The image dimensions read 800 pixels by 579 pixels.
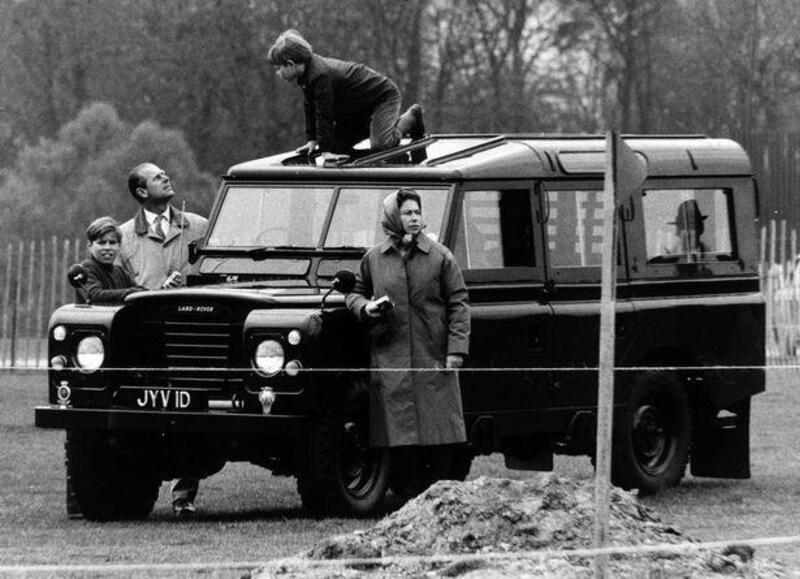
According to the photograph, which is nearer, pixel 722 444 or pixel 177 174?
pixel 722 444

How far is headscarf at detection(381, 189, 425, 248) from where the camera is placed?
1404cm

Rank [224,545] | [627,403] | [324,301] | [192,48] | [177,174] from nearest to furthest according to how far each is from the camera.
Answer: [224,545] < [324,301] < [627,403] < [177,174] < [192,48]

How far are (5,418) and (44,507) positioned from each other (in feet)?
30.2

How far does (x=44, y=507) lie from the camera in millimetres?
15188

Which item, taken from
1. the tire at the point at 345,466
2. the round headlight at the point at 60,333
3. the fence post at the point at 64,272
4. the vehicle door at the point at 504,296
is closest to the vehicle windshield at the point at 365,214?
the vehicle door at the point at 504,296

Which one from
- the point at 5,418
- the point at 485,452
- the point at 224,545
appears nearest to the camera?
the point at 224,545

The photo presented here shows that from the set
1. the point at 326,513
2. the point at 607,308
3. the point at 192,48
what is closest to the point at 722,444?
the point at 326,513

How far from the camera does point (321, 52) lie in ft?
156

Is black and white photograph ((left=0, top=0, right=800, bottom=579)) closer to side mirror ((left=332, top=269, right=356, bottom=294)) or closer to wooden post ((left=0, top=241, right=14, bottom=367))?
side mirror ((left=332, top=269, right=356, bottom=294))

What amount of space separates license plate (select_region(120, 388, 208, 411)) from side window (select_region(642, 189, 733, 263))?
378 cm

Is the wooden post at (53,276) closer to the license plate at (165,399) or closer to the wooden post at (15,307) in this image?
the wooden post at (15,307)

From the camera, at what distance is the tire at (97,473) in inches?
569

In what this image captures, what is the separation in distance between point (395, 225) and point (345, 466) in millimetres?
1414

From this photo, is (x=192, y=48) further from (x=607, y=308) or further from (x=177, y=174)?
(x=607, y=308)
